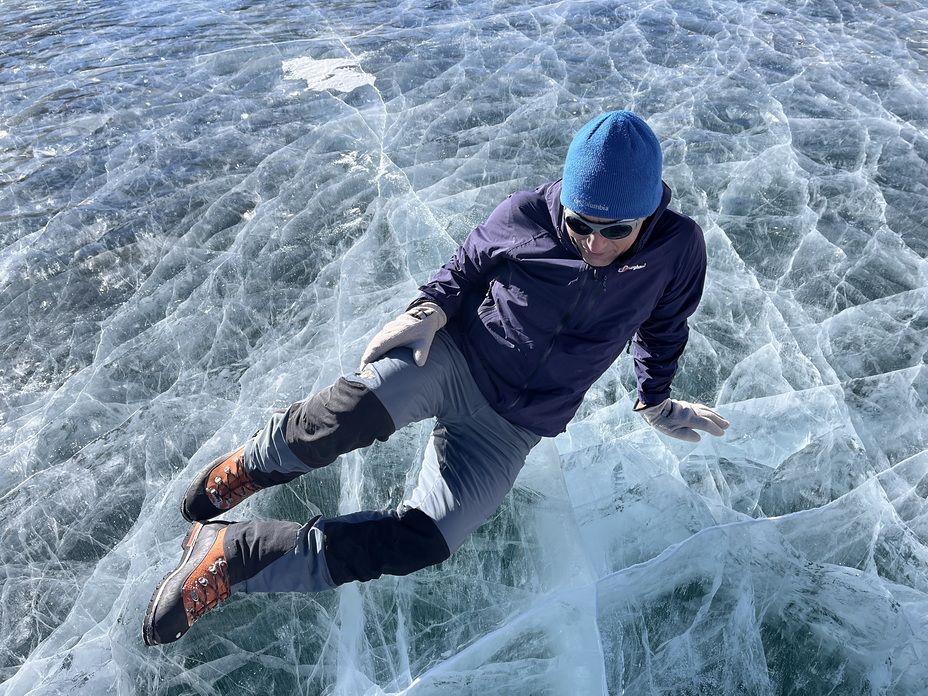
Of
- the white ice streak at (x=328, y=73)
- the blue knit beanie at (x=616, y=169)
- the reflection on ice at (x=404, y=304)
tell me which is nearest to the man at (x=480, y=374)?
the blue knit beanie at (x=616, y=169)

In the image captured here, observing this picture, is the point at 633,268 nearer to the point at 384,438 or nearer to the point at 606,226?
the point at 606,226

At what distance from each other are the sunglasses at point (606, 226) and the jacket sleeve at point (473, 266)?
0.90 ft

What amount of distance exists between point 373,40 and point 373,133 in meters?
1.45

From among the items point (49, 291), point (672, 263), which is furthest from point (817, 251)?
point (49, 291)

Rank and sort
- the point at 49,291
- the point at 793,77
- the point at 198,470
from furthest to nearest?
1. the point at 793,77
2. the point at 49,291
3. the point at 198,470

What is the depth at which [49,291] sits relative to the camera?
2914 millimetres

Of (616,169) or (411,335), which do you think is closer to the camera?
(616,169)

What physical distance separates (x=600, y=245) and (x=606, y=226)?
0.07 metres

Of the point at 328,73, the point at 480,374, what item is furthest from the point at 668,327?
the point at 328,73

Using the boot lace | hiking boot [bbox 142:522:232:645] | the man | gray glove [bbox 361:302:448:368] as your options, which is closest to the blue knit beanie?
the man

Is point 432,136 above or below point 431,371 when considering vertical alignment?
below

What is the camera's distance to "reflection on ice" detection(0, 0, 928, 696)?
6.00 feet

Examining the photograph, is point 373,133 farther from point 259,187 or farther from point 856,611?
point 856,611

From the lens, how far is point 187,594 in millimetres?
1740
